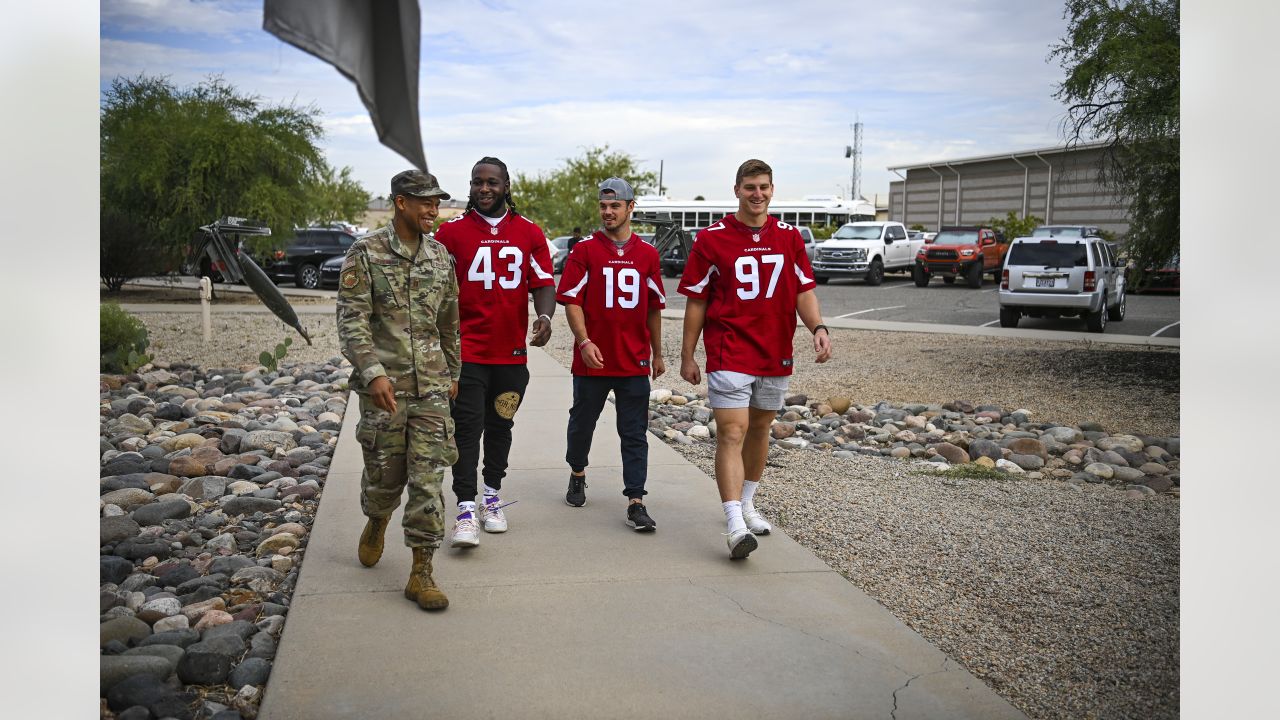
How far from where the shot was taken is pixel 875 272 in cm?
3706

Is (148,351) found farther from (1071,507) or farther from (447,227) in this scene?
(1071,507)

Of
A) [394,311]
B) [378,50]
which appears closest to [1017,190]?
[394,311]

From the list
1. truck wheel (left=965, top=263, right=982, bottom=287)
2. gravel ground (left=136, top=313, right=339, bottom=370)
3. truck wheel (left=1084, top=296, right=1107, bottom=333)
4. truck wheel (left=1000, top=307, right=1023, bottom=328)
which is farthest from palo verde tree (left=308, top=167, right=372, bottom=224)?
truck wheel (left=965, top=263, right=982, bottom=287)

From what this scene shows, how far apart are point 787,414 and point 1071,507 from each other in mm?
4082

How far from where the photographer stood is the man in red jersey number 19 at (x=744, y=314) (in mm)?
5441

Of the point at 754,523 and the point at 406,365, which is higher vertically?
the point at 406,365

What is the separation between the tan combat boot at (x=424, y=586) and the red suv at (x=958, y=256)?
3173 centimetres

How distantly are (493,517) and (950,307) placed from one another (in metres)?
22.3

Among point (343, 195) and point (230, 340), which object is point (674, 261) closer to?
point (230, 340)

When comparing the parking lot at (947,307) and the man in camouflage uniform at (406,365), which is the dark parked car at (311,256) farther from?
the man in camouflage uniform at (406,365)

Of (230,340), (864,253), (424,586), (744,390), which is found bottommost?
(424,586)

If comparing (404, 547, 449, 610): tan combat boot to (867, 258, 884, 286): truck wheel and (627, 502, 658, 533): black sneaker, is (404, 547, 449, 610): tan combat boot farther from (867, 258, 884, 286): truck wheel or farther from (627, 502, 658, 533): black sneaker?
(867, 258, 884, 286): truck wheel
